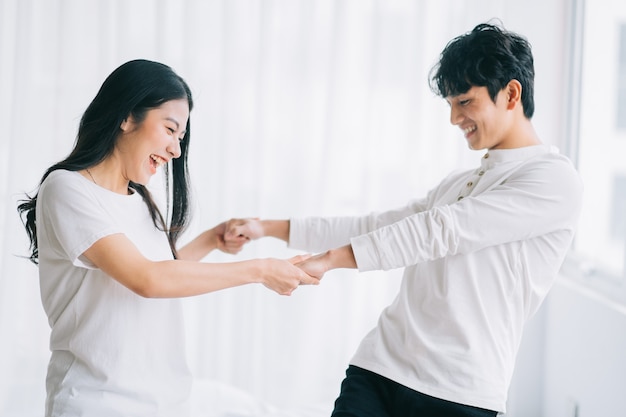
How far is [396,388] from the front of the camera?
1.74 meters

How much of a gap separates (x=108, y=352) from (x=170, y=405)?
0.71 ft

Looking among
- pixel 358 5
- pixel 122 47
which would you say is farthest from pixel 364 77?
pixel 122 47

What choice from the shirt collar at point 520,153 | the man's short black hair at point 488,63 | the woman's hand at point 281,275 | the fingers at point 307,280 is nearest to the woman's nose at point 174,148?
the woman's hand at point 281,275

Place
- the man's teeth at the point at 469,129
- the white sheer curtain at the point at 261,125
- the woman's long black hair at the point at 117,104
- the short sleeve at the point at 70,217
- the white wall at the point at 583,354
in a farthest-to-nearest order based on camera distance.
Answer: the white sheer curtain at the point at 261,125 < the white wall at the point at 583,354 < the man's teeth at the point at 469,129 < the woman's long black hair at the point at 117,104 < the short sleeve at the point at 70,217

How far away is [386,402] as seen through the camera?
1754mm

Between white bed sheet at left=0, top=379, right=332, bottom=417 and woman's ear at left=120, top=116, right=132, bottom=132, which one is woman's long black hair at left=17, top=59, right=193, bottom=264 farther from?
white bed sheet at left=0, top=379, right=332, bottom=417

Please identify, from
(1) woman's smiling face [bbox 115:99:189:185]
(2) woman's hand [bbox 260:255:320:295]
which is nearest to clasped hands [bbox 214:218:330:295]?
(2) woman's hand [bbox 260:255:320:295]

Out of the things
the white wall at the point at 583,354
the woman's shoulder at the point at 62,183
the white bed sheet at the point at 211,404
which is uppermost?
the woman's shoulder at the point at 62,183

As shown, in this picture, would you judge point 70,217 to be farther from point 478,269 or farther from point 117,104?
point 478,269

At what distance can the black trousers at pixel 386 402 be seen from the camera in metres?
1.66

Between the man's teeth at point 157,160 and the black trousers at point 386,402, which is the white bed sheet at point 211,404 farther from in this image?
the man's teeth at point 157,160

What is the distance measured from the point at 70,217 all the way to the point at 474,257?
97 cm

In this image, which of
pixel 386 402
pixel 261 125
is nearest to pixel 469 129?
pixel 386 402

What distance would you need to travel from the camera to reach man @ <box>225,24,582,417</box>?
169 centimetres
